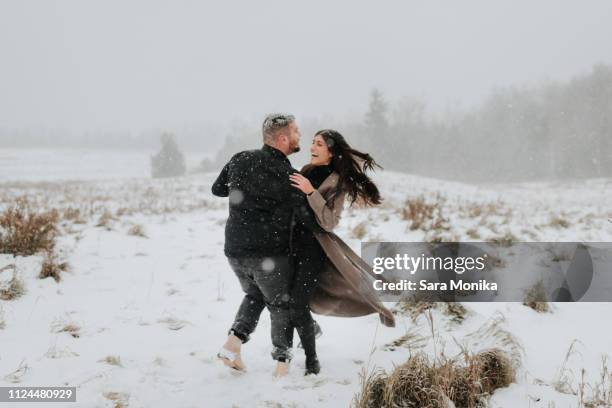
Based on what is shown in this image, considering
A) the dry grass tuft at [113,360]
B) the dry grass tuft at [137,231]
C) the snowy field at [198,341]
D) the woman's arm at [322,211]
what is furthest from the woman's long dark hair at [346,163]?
the dry grass tuft at [137,231]

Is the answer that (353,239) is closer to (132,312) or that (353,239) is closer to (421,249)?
(421,249)

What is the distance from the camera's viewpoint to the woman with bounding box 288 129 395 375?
2891 millimetres

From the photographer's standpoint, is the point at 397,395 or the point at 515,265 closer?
the point at 397,395

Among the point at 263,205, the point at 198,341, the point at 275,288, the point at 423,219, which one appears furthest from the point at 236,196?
the point at 423,219

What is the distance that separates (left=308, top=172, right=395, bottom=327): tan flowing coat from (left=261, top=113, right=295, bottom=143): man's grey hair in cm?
51

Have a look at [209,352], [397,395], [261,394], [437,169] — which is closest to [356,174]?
[397,395]

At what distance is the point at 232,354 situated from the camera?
2902 mm

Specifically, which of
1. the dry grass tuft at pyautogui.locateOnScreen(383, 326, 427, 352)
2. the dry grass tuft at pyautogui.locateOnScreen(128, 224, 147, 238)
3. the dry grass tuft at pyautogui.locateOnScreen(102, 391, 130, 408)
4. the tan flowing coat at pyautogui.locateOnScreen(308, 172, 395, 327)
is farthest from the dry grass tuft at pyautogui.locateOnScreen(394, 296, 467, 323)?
the dry grass tuft at pyautogui.locateOnScreen(128, 224, 147, 238)

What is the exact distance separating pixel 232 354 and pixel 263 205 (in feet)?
3.73

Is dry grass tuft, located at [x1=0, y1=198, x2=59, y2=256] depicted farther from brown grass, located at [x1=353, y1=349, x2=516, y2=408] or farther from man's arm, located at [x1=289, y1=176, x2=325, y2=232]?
brown grass, located at [x1=353, y1=349, x2=516, y2=408]

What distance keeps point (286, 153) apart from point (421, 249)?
3420 millimetres

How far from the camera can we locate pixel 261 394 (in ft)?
8.75

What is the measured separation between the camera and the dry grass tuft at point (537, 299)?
3812mm

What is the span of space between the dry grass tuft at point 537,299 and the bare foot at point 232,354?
2876 mm
